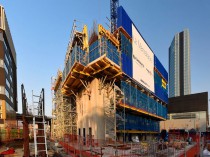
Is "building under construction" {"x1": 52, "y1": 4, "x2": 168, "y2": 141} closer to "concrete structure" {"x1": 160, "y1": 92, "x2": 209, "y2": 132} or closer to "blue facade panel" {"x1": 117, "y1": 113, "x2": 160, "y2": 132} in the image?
"blue facade panel" {"x1": 117, "y1": 113, "x2": 160, "y2": 132}

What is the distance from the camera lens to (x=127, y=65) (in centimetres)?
3173

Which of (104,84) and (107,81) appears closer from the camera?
(104,84)

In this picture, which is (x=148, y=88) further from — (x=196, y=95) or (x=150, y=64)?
(x=196, y=95)

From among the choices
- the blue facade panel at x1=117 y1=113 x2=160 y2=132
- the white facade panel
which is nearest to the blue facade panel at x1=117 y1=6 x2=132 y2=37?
the white facade panel

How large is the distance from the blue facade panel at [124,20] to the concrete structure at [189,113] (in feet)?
251

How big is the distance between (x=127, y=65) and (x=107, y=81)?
176 inches

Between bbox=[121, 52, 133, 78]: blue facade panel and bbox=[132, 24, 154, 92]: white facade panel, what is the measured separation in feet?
7.18

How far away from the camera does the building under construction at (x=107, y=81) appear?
89.4 ft

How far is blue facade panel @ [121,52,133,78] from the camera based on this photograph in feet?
100

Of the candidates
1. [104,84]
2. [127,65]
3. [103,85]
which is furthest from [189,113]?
[103,85]

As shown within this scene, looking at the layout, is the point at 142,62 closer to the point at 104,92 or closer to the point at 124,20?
the point at 124,20

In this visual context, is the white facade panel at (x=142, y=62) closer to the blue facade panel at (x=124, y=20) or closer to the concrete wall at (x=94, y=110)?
the blue facade panel at (x=124, y=20)

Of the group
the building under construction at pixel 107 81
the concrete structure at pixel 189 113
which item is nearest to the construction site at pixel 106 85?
the building under construction at pixel 107 81

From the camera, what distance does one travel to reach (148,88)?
44.4m
